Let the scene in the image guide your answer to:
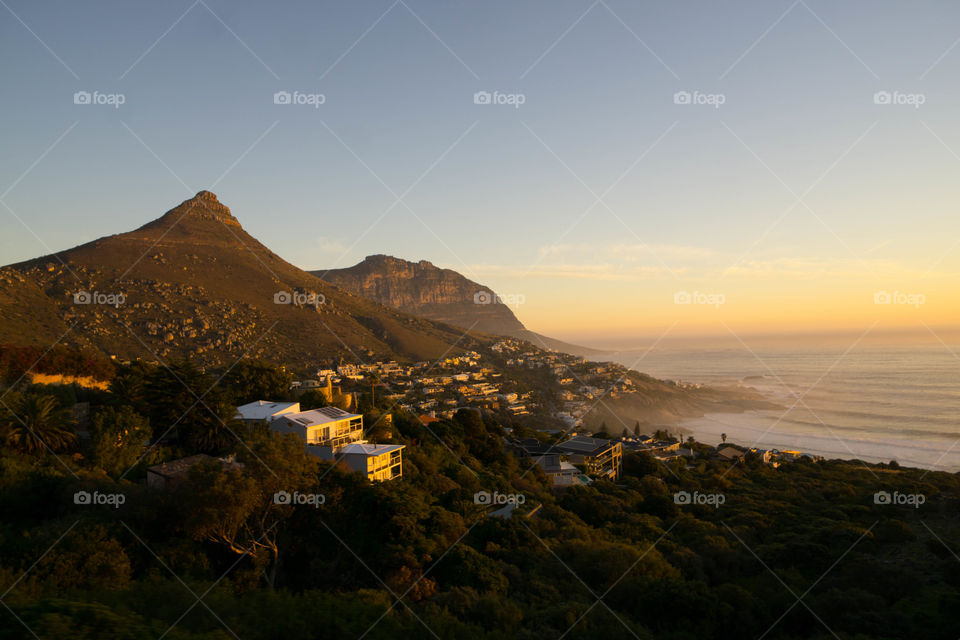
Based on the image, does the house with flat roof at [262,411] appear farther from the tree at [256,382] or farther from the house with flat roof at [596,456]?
the house with flat roof at [596,456]

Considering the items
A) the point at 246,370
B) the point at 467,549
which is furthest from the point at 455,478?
the point at 246,370

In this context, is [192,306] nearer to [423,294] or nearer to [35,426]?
[35,426]

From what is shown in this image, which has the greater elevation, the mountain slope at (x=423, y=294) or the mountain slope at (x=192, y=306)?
the mountain slope at (x=423, y=294)

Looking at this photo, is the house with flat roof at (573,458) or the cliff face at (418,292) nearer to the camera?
the house with flat roof at (573,458)

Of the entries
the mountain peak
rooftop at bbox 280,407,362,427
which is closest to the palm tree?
rooftop at bbox 280,407,362,427

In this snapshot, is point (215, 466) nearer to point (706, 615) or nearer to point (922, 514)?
point (706, 615)

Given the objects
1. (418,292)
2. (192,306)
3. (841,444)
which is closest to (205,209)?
(192,306)

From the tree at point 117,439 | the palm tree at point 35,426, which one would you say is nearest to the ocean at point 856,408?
the tree at point 117,439
